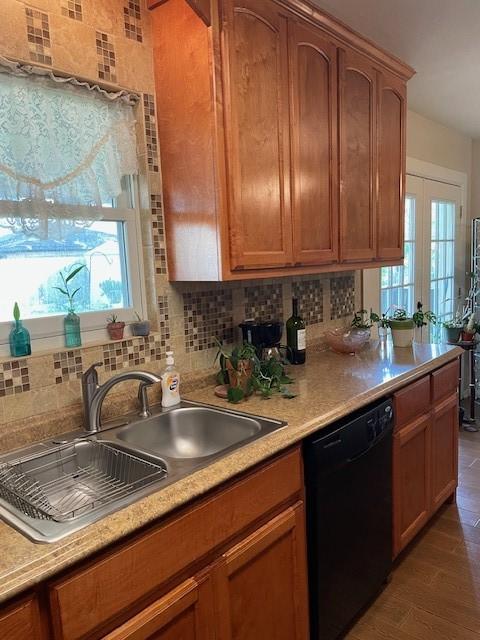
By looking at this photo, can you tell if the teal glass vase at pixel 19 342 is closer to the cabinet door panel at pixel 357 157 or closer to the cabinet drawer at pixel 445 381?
the cabinet door panel at pixel 357 157

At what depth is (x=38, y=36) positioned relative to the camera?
1.47 meters

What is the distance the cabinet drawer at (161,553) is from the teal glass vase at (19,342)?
742mm

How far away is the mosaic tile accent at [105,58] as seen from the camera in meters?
1.62

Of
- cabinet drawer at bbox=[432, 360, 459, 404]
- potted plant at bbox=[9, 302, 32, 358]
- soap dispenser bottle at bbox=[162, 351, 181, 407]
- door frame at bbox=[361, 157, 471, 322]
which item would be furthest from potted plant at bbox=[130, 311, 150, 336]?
door frame at bbox=[361, 157, 471, 322]

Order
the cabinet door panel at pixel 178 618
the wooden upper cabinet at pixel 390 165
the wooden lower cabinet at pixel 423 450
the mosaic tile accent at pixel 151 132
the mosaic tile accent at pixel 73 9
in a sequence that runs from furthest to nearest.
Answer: the wooden upper cabinet at pixel 390 165 < the wooden lower cabinet at pixel 423 450 < the mosaic tile accent at pixel 151 132 < the mosaic tile accent at pixel 73 9 < the cabinet door panel at pixel 178 618

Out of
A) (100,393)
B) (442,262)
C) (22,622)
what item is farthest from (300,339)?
(442,262)

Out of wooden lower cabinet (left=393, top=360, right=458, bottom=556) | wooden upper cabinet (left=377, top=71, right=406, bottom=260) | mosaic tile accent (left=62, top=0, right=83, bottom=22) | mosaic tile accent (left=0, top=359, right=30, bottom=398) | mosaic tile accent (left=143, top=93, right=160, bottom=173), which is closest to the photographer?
mosaic tile accent (left=0, top=359, right=30, bottom=398)

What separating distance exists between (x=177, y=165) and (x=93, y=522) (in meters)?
1.25

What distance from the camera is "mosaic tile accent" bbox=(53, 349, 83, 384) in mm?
1550

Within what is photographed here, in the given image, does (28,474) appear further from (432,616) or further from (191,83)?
(432,616)

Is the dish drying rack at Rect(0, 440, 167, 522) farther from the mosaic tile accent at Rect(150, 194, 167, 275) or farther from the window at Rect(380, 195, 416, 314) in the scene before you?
the window at Rect(380, 195, 416, 314)

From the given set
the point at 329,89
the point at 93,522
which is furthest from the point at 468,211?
the point at 93,522

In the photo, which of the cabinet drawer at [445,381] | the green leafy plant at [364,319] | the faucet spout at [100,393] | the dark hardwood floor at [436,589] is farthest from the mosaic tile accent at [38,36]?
the dark hardwood floor at [436,589]

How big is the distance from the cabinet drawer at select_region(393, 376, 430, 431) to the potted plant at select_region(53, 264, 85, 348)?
49.6 inches
